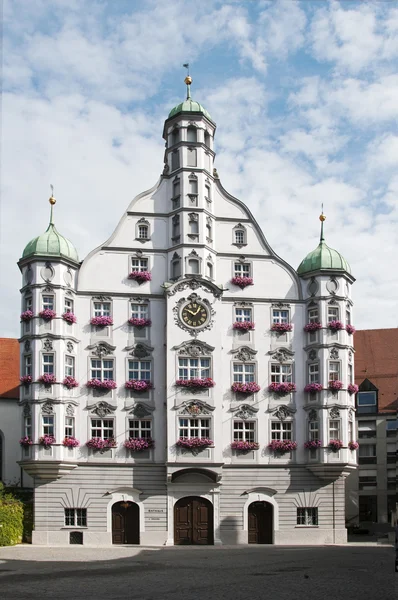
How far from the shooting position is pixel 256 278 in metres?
54.7

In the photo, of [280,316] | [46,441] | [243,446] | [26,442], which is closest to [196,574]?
[46,441]

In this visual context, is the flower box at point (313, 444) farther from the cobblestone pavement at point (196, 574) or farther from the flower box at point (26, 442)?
the flower box at point (26, 442)

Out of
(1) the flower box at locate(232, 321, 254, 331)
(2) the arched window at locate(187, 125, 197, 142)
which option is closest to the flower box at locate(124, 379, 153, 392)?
(1) the flower box at locate(232, 321, 254, 331)

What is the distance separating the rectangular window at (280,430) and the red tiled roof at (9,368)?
58.6 ft

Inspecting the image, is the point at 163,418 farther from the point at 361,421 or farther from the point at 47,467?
the point at 361,421

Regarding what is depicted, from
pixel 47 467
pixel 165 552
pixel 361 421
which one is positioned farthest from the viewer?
pixel 361 421

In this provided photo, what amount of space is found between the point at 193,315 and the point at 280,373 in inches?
250

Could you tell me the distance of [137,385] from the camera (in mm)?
51281

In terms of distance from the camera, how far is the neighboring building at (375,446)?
65250mm

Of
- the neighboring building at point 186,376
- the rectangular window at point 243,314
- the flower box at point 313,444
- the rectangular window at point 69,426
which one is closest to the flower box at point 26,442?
the neighboring building at point 186,376

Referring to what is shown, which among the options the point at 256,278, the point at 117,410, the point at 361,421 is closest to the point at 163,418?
the point at 117,410

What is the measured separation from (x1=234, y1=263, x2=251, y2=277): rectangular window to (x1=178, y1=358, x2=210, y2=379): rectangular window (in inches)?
241

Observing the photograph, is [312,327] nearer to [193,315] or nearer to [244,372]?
[244,372]

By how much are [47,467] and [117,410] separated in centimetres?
514
